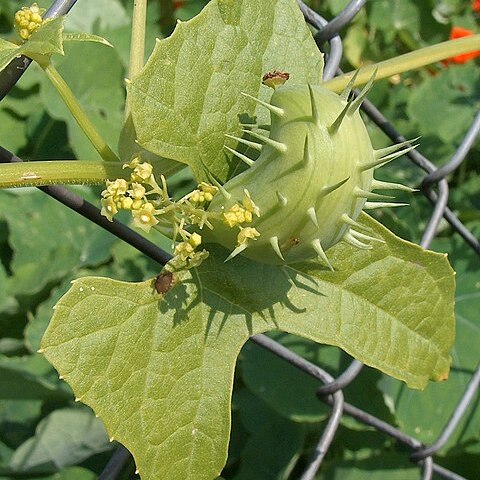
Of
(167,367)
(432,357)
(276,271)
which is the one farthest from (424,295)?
(167,367)

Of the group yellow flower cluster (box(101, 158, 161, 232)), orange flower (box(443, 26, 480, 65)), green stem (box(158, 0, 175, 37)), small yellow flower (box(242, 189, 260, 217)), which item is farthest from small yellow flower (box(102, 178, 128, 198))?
orange flower (box(443, 26, 480, 65))

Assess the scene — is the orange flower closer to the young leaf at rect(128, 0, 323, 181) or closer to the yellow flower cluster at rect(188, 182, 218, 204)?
the young leaf at rect(128, 0, 323, 181)

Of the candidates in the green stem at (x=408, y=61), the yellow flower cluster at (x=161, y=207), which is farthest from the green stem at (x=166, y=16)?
the yellow flower cluster at (x=161, y=207)

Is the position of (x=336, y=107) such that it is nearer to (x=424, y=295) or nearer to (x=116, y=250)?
(x=424, y=295)

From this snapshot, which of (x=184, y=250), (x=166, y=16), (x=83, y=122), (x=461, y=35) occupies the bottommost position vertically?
(x=461, y=35)

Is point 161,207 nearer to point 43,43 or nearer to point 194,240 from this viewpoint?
point 194,240

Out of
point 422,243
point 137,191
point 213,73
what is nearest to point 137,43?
point 213,73
